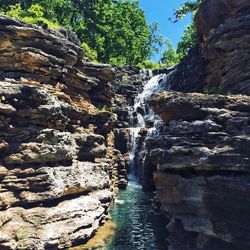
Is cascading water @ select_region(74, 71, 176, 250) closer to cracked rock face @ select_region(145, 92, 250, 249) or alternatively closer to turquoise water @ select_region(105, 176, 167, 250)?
turquoise water @ select_region(105, 176, 167, 250)

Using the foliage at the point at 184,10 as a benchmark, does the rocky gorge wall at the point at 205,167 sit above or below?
below

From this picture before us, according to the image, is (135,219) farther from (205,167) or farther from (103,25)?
(103,25)

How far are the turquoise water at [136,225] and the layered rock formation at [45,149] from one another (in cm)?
208

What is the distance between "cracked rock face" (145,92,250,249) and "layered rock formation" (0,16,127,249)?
803cm

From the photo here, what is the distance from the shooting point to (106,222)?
3322cm

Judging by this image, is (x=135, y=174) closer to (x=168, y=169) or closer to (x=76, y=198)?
(x=76, y=198)

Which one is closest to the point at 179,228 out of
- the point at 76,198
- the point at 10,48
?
the point at 76,198

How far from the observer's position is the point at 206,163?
22.4m

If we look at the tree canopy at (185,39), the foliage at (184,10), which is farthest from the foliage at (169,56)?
the foliage at (184,10)

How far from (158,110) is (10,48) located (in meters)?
15.4

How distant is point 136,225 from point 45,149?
10.6m

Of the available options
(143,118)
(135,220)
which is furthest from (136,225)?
(143,118)

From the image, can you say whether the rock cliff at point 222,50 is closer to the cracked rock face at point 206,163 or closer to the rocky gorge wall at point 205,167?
the rocky gorge wall at point 205,167

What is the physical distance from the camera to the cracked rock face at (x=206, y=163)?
2148 cm
